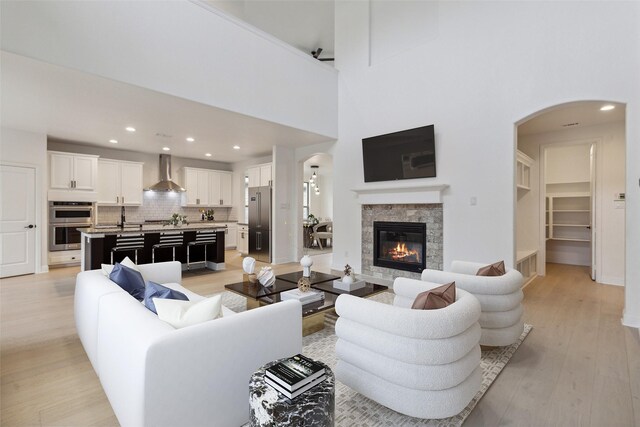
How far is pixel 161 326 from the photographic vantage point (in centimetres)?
156

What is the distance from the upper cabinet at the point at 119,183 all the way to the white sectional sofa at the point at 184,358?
6516mm

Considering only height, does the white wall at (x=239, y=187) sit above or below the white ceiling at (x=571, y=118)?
below

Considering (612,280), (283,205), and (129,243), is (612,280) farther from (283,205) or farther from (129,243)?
(129,243)

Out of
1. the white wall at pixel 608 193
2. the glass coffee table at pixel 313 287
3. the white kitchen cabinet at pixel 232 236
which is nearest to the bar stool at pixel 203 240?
the glass coffee table at pixel 313 287

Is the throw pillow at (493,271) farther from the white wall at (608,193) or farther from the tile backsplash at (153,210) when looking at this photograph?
the tile backsplash at (153,210)

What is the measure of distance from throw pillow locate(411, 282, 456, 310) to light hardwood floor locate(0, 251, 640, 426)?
0.72m

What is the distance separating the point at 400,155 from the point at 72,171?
6.82 metres

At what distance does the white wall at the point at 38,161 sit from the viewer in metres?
5.58

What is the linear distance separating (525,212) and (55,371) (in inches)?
276

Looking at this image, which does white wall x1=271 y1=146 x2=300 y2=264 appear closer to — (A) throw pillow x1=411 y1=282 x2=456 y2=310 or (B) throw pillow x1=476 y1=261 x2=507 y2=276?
(B) throw pillow x1=476 y1=261 x2=507 y2=276

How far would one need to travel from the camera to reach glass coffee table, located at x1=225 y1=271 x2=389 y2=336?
2.97 meters

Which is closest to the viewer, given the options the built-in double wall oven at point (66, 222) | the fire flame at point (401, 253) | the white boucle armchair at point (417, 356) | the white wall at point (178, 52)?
the white boucle armchair at point (417, 356)

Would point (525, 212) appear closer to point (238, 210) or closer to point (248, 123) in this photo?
point (248, 123)

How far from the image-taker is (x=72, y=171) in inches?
256
